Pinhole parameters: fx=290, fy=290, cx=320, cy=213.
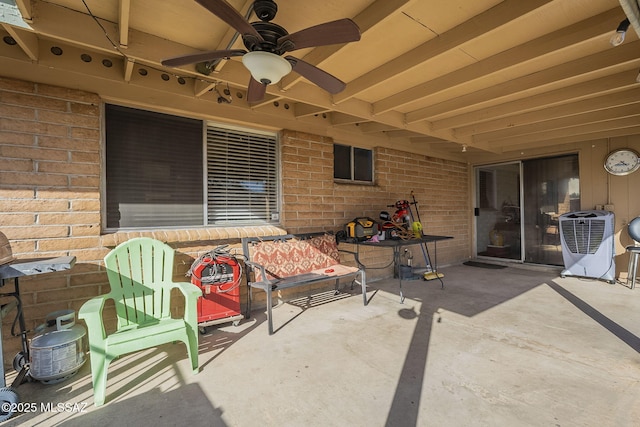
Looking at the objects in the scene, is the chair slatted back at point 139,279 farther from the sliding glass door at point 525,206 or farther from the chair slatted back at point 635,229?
the sliding glass door at point 525,206

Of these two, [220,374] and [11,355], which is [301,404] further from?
[11,355]

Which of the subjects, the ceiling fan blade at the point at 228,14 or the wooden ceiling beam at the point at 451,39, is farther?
the wooden ceiling beam at the point at 451,39

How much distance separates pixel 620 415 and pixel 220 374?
2.64 m

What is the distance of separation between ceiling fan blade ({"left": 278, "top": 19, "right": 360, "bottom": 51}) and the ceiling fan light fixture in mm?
112

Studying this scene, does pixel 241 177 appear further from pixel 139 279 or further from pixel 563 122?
pixel 563 122

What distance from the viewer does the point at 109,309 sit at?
280cm

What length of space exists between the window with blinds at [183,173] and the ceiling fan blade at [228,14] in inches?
82.9

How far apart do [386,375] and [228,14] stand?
8.35ft

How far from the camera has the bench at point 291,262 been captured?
3.28m

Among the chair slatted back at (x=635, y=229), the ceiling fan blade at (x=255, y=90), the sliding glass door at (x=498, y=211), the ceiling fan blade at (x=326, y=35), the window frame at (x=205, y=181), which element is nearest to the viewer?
the ceiling fan blade at (x=326, y=35)

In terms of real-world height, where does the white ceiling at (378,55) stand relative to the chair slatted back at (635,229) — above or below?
above

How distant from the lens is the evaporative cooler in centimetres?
477

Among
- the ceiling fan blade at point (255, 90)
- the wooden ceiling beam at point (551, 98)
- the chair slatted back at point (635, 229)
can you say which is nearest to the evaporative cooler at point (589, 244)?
the chair slatted back at point (635, 229)

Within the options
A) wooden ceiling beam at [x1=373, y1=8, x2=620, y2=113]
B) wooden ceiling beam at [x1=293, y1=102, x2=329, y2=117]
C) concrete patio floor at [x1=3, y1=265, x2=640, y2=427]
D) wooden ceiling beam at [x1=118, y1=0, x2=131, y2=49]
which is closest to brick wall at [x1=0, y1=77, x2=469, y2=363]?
concrete patio floor at [x1=3, y1=265, x2=640, y2=427]
